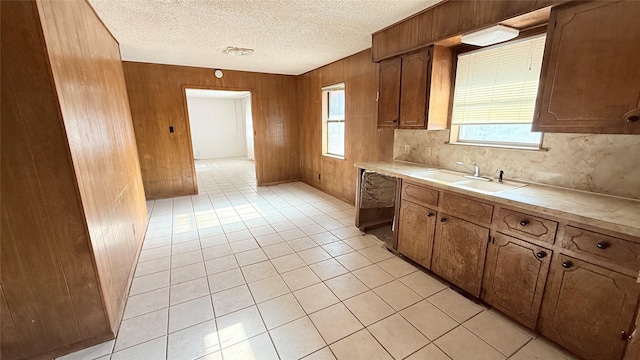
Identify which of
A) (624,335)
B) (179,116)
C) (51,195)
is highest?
(179,116)

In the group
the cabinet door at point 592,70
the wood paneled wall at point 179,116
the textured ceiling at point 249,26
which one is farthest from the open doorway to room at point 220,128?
the cabinet door at point 592,70

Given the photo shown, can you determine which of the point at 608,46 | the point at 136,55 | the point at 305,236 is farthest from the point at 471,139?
the point at 136,55

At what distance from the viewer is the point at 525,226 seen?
165cm

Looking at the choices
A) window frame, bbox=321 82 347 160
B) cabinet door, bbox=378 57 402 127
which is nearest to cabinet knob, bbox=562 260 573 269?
cabinet door, bbox=378 57 402 127

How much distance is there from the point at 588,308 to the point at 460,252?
753mm

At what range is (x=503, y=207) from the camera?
1750 mm

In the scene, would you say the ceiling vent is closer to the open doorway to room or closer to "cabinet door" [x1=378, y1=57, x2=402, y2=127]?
"cabinet door" [x1=378, y1=57, x2=402, y2=127]

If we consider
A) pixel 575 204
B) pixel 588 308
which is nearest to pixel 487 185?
pixel 575 204

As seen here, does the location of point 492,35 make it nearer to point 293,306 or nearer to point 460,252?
point 460,252

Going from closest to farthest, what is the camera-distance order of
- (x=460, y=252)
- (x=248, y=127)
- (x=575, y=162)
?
(x=575, y=162) → (x=460, y=252) → (x=248, y=127)

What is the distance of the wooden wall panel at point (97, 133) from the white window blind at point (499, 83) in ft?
10.1

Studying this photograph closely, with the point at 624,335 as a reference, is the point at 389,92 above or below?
above

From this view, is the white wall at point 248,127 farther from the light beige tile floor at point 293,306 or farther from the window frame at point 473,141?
the window frame at point 473,141

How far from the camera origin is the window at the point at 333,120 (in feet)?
14.9
